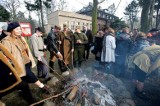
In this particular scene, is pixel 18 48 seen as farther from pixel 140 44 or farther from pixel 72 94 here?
pixel 140 44

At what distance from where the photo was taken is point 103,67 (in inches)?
278

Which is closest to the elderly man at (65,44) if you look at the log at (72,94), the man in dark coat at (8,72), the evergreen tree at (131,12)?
the log at (72,94)

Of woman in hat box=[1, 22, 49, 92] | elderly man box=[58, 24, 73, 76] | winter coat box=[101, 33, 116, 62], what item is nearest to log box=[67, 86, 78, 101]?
woman in hat box=[1, 22, 49, 92]

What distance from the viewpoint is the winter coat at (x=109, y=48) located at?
6250 millimetres

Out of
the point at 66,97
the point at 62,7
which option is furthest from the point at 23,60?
the point at 62,7

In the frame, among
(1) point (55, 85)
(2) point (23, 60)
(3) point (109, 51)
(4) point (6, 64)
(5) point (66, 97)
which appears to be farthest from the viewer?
(3) point (109, 51)

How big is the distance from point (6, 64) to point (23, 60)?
74 cm

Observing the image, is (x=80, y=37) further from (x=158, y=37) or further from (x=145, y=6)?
(x=145, y=6)

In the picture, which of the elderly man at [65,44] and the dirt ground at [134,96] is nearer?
the dirt ground at [134,96]

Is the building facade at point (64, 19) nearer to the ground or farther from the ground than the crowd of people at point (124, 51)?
farther from the ground

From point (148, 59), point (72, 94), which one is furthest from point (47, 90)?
point (148, 59)

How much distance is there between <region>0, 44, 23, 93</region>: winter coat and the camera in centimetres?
299

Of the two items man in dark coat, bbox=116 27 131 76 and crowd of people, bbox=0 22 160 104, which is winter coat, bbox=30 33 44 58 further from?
man in dark coat, bbox=116 27 131 76

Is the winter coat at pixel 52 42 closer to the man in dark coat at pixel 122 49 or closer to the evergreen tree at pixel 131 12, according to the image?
the man in dark coat at pixel 122 49
